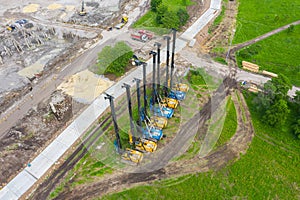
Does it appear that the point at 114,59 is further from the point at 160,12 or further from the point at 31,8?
the point at 31,8

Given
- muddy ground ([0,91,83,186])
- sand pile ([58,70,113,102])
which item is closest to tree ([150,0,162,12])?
sand pile ([58,70,113,102])

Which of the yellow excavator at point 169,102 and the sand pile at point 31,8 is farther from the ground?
the sand pile at point 31,8

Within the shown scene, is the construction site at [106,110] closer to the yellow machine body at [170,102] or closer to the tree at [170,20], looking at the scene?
the yellow machine body at [170,102]

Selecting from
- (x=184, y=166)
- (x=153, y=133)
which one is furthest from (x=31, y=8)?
(x=184, y=166)

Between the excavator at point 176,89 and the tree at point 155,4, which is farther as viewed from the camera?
the tree at point 155,4

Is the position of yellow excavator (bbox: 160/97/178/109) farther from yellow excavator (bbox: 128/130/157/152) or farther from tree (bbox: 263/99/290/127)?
tree (bbox: 263/99/290/127)

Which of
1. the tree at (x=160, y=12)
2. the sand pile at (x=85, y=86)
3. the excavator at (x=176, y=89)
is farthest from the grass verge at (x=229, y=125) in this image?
the tree at (x=160, y=12)
